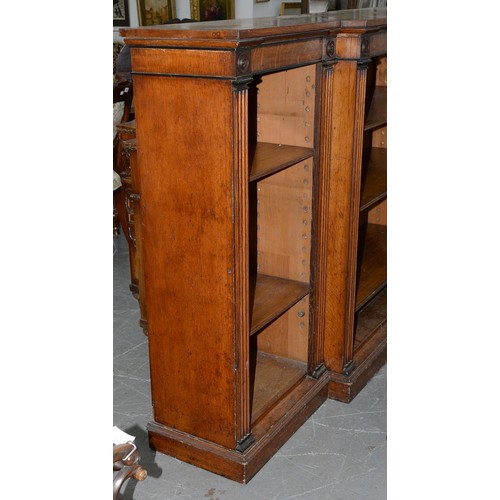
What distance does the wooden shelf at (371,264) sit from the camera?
123 inches

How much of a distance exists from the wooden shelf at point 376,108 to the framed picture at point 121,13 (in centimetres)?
456

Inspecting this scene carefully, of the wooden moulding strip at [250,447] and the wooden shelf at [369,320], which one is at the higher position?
the wooden shelf at [369,320]

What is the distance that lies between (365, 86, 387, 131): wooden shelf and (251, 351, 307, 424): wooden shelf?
1.09 m

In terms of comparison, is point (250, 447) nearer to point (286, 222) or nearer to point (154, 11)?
point (286, 222)

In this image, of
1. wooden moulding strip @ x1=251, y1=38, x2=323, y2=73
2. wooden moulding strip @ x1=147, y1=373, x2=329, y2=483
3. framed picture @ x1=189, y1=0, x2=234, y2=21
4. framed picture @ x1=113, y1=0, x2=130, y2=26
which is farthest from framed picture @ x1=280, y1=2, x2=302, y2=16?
wooden moulding strip @ x1=147, y1=373, x2=329, y2=483

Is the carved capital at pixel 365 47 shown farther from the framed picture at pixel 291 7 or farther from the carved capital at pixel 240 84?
the framed picture at pixel 291 7

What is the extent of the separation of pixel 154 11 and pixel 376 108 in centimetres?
483

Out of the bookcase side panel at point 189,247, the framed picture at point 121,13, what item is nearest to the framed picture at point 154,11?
the framed picture at point 121,13

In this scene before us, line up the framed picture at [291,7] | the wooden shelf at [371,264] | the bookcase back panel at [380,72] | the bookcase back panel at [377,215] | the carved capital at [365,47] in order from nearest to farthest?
the carved capital at [365,47]
the wooden shelf at [371,264]
the bookcase back panel at [380,72]
the bookcase back panel at [377,215]
the framed picture at [291,7]

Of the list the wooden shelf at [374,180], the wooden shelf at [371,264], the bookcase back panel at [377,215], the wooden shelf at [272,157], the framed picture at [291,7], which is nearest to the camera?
the wooden shelf at [272,157]
